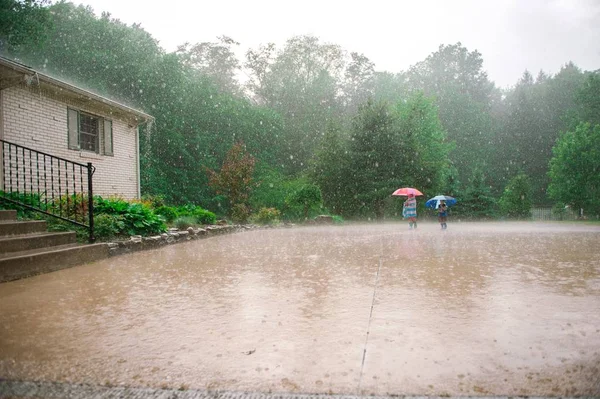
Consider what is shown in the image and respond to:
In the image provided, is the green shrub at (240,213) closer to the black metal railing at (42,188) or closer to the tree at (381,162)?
the black metal railing at (42,188)

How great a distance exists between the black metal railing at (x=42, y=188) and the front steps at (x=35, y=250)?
292 mm

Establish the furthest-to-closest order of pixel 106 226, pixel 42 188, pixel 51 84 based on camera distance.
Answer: pixel 51 84
pixel 42 188
pixel 106 226

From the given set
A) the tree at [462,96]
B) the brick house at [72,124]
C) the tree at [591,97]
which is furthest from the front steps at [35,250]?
the tree at [591,97]

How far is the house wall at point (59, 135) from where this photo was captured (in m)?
9.96

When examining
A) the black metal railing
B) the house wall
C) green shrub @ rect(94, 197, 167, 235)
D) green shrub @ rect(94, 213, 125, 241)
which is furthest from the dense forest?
green shrub @ rect(94, 213, 125, 241)

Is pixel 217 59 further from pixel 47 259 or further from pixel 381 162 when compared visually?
pixel 47 259

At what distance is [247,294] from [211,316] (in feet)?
2.90

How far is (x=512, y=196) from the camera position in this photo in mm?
30375

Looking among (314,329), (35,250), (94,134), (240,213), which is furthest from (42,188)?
(314,329)

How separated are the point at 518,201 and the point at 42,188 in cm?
2939

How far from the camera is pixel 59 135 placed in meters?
11.2

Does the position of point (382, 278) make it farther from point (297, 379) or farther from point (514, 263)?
point (297, 379)

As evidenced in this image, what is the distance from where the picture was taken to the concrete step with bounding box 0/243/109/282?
5121 mm

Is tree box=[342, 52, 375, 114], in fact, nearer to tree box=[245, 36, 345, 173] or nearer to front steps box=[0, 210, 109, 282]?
tree box=[245, 36, 345, 173]
